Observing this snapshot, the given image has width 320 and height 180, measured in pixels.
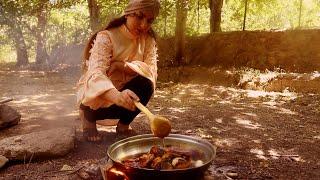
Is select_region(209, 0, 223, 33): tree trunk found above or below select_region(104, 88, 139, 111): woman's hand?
above

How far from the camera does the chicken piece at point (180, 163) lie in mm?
2535

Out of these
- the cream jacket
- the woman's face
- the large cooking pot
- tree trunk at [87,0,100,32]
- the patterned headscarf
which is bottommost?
the large cooking pot

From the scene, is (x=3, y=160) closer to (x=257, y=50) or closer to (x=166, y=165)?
(x=166, y=165)

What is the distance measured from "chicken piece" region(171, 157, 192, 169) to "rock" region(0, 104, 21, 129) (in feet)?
11.7

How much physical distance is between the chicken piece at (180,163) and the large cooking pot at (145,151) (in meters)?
0.12

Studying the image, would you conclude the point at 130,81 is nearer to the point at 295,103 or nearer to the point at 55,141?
the point at 55,141

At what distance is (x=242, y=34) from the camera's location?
563 inches

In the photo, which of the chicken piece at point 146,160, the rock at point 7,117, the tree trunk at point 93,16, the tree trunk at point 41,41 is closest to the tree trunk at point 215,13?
the tree trunk at point 93,16

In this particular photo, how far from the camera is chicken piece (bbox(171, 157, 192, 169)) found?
2.54m

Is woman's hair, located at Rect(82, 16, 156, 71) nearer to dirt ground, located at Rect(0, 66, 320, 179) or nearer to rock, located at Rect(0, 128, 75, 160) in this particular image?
rock, located at Rect(0, 128, 75, 160)

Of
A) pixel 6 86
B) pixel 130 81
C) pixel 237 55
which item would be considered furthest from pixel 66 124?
Answer: pixel 237 55

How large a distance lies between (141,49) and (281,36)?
10.3 m

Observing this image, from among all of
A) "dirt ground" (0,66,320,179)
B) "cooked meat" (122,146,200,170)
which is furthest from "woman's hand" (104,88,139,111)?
"dirt ground" (0,66,320,179)

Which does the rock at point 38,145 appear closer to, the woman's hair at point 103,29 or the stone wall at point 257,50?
the woman's hair at point 103,29
